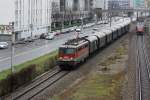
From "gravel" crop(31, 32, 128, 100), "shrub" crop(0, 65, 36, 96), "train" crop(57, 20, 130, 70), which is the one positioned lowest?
"gravel" crop(31, 32, 128, 100)

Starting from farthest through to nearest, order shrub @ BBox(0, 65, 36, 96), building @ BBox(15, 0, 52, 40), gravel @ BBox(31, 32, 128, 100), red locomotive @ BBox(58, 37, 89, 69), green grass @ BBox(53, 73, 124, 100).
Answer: building @ BBox(15, 0, 52, 40)
red locomotive @ BBox(58, 37, 89, 69)
gravel @ BBox(31, 32, 128, 100)
shrub @ BBox(0, 65, 36, 96)
green grass @ BBox(53, 73, 124, 100)

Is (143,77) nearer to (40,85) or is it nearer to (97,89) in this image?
(97,89)

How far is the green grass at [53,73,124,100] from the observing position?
3056 cm

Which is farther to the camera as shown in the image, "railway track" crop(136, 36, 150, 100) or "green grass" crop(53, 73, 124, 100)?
"railway track" crop(136, 36, 150, 100)

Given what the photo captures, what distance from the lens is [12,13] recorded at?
8750 cm

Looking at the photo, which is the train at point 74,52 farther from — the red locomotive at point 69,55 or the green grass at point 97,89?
the green grass at point 97,89

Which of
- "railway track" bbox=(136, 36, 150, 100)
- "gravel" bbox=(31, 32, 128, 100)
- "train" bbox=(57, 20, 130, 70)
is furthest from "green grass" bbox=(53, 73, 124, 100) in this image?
"train" bbox=(57, 20, 130, 70)

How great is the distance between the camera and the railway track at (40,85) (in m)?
31.5

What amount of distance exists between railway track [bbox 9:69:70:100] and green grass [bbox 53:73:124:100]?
2.31m

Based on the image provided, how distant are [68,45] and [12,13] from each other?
43309 millimetres

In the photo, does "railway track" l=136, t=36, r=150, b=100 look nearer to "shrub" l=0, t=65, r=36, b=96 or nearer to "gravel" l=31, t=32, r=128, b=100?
"gravel" l=31, t=32, r=128, b=100

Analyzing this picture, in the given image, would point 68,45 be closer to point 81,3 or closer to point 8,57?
point 8,57

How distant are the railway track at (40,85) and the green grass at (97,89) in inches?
90.8

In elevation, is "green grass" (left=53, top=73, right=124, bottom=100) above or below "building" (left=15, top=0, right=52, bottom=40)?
below
